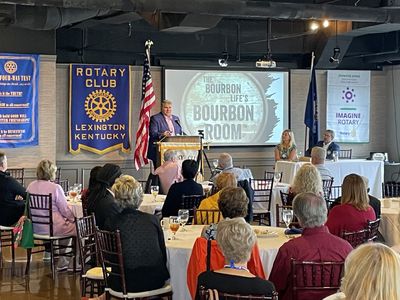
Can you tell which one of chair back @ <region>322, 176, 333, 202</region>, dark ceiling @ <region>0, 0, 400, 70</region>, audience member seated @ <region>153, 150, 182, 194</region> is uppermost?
dark ceiling @ <region>0, 0, 400, 70</region>

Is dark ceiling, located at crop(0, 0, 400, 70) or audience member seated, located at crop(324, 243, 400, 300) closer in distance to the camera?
audience member seated, located at crop(324, 243, 400, 300)

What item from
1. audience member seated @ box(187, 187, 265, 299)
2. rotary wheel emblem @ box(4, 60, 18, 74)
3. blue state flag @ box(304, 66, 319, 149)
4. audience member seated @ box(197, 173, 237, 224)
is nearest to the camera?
audience member seated @ box(187, 187, 265, 299)

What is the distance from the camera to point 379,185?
1243 cm

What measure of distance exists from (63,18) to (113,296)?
258 inches

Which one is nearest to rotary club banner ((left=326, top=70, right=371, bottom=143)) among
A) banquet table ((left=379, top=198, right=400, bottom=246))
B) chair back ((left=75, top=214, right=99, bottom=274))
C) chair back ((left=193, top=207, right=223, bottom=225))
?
banquet table ((left=379, top=198, right=400, bottom=246))

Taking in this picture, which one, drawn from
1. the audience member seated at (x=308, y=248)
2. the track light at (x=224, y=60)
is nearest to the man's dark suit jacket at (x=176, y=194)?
the audience member seated at (x=308, y=248)

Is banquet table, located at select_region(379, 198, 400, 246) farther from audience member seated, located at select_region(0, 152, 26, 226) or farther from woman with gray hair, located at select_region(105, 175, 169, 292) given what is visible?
audience member seated, located at select_region(0, 152, 26, 226)

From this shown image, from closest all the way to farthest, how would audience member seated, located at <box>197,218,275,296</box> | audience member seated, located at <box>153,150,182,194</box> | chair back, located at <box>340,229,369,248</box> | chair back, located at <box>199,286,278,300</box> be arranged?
chair back, located at <box>199,286,278,300</box> < audience member seated, located at <box>197,218,275,296</box> < chair back, located at <box>340,229,369,248</box> < audience member seated, located at <box>153,150,182,194</box>

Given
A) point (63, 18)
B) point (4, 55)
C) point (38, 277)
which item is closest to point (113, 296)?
point (38, 277)

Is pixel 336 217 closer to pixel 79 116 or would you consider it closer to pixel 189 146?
pixel 189 146

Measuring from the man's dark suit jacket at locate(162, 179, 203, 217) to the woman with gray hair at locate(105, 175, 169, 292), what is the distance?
2.21 m

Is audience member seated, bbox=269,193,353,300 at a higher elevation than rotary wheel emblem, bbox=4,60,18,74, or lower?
lower

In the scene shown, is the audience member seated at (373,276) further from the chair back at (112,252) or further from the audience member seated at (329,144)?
the audience member seated at (329,144)

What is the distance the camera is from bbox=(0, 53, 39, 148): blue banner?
38.8 ft
